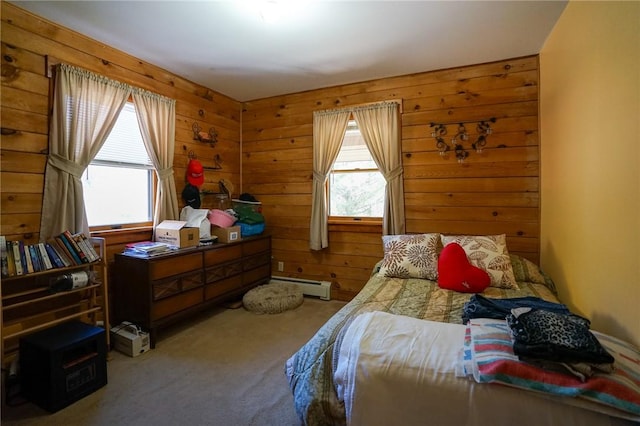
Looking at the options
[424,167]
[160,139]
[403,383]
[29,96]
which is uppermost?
[29,96]

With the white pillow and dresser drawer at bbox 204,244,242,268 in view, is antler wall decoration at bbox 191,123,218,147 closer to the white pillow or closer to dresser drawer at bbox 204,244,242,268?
the white pillow

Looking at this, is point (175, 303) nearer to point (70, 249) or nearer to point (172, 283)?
point (172, 283)

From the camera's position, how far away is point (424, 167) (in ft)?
10.0

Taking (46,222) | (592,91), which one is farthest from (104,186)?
(592,91)

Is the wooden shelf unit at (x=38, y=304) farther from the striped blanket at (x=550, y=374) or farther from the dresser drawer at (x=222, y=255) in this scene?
the striped blanket at (x=550, y=374)

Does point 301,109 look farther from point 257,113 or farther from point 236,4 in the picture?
point 236,4

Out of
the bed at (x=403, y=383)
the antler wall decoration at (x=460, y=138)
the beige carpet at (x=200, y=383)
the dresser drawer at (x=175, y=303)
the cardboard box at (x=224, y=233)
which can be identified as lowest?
the beige carpet at (x=200, y=383)

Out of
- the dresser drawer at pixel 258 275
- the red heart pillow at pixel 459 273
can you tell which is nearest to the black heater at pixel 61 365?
the dresser drawer at pixel 258 275

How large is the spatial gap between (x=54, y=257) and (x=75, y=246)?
125 mm

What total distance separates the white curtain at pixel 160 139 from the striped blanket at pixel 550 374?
2.70m

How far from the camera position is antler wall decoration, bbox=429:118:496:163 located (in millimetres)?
2842

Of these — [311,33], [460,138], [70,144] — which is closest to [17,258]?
[70,144]

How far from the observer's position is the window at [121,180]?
2.50 metres

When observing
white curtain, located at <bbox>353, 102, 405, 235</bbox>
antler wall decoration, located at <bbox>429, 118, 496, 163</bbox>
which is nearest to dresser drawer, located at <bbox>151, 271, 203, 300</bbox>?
white curtain, located at <bbox>353, 102, 405, 235</bbox>
